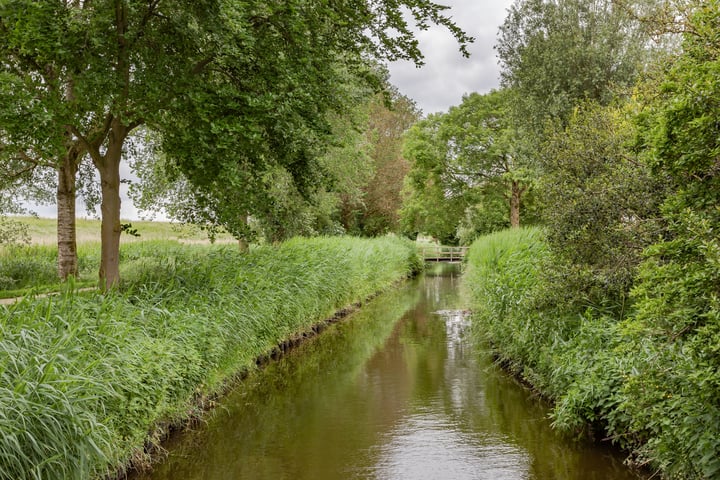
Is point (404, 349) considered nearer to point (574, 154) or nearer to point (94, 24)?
point (574, 154)

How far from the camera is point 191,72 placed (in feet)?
31.0

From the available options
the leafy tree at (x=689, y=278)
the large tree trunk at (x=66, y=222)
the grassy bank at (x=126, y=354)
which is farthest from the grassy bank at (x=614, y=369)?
the large tree trunk at (x=66, y=222)

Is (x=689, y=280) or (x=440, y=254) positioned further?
(x=440, y=254)

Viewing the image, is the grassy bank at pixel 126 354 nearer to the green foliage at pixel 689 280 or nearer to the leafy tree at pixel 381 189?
the green foliage at pixel 689 280

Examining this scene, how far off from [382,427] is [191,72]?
639 cm

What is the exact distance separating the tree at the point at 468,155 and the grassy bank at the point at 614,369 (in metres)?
18.8

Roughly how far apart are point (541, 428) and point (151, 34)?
8.26 metres

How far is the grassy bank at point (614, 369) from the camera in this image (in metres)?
4.37

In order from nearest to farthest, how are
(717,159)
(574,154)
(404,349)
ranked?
(717,159)
(574,154)
(404,349)

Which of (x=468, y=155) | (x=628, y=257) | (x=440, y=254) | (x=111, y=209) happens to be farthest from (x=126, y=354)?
(x=440, y=254)

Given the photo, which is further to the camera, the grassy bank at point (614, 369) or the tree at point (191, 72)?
the tree at point (191, 72)

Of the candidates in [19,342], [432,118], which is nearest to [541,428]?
[19,342]

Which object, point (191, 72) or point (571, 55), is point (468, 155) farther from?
point (191, 72)

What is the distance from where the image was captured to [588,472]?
6.46 m
